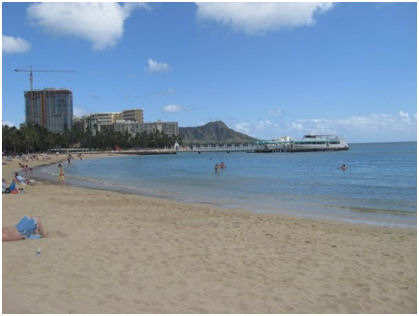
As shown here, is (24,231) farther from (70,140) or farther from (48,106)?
(48,106)

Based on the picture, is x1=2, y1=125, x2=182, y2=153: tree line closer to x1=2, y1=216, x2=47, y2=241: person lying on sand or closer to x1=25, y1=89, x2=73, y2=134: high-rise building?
x1=25, y1=89, x2=73, y2=134: high-rise building

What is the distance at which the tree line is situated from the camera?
331ft

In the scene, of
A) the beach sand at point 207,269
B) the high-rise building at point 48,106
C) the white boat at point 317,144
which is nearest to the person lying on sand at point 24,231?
the beach sand at point 207,269

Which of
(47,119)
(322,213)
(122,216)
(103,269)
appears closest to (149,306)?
(103,269)

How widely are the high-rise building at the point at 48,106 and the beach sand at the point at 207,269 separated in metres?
192

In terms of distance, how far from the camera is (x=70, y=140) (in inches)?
5719

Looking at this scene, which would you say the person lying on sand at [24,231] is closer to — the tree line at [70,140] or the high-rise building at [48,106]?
the tree line at [70,140]

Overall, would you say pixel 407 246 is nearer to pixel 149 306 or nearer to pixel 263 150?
pixel 149 306

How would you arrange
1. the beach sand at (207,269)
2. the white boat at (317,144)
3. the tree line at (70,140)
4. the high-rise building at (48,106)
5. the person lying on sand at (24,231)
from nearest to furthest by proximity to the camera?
the beach sand at (207,269), the person lying on sand at (24,231), the tree line at (70,140), the white boat at (317,144), the high-rise building at (48,106)

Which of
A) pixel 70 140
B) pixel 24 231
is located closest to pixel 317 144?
pixel 70 140

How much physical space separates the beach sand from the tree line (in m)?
95.2

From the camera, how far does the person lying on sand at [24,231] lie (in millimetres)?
7698

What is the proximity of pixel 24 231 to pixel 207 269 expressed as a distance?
3825mm

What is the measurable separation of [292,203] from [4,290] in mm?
14797
